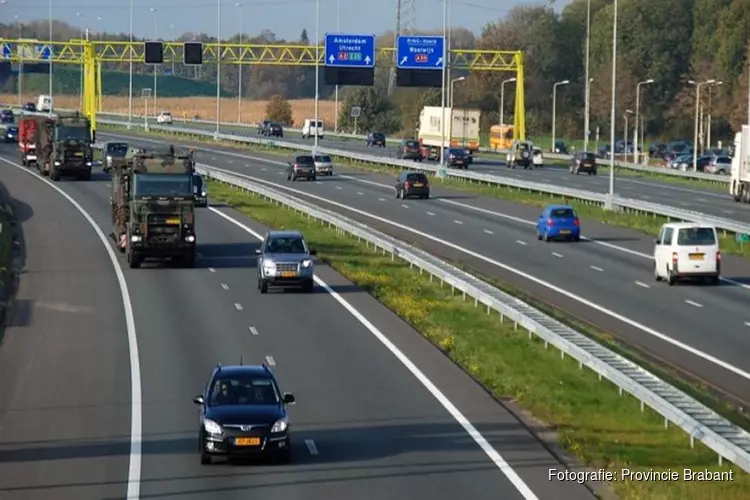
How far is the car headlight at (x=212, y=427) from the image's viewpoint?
2255 cm

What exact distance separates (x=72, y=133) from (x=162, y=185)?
119 ft

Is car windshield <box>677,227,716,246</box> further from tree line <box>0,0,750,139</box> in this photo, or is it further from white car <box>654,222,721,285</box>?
tree line <box>0,0,750,139</box>

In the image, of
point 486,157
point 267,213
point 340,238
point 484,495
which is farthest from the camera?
point 486,157

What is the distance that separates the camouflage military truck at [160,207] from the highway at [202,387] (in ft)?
2.67

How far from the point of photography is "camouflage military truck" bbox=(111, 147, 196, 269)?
161 feet

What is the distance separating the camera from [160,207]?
1940 inches

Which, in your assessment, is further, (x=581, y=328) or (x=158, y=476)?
(x=581, y=328)

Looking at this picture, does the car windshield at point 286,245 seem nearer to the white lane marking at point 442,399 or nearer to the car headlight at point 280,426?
the white lane marking at point 442,399

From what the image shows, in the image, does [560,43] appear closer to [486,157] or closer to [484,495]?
[486,157]

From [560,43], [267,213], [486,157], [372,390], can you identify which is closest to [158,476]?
[372,390]

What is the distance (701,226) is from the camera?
156 feet

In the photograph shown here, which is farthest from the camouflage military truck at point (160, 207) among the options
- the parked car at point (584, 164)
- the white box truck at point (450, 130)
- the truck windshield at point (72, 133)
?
the white box truck at point (450, 130)

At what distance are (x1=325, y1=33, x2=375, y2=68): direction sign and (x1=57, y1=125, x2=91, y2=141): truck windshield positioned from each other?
97.4 feet

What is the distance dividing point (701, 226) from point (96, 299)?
733 inches
